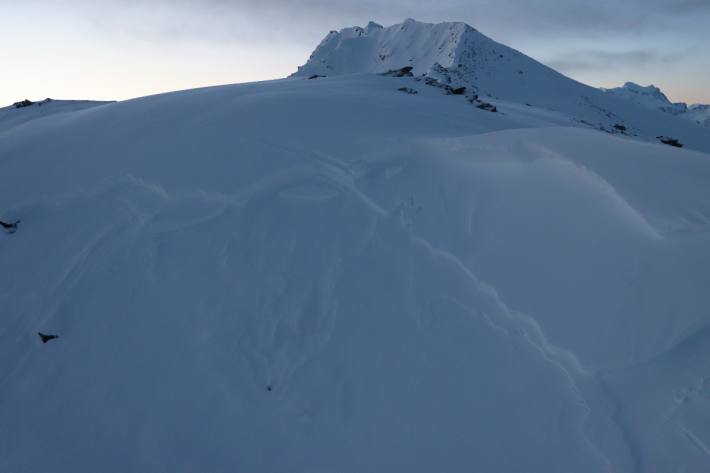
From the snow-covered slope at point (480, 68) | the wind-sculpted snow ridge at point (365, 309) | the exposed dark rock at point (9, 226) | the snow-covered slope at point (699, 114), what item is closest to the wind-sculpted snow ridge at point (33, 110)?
the exposed dark rock at point (9, 226)

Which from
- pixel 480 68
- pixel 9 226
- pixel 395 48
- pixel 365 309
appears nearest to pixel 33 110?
pixel 9 226

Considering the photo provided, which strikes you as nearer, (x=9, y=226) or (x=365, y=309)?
(x=365, y=309)

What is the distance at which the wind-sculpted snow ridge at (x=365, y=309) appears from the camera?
11.9 feet

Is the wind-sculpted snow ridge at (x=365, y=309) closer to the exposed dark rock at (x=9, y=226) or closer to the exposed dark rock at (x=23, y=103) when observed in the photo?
the exposed dark rock at (x=9, y=226)

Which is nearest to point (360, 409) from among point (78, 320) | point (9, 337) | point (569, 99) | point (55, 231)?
point (78, 320)

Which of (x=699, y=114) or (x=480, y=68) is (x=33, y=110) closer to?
(x=480, y=68)

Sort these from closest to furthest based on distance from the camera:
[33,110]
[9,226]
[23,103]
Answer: [9,226] → [33,110] → [23,103]

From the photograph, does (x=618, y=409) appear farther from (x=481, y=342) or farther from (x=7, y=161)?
Answer: (x=7, y=161)

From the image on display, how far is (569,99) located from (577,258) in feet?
169

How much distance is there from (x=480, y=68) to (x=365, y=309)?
202 feet

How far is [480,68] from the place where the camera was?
197 ft

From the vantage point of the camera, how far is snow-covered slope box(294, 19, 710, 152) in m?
40.7

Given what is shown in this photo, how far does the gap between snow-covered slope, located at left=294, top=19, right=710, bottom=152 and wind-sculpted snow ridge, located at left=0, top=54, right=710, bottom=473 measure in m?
Answer: 21.4

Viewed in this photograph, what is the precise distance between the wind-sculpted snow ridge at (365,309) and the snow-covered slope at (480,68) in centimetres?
2142
